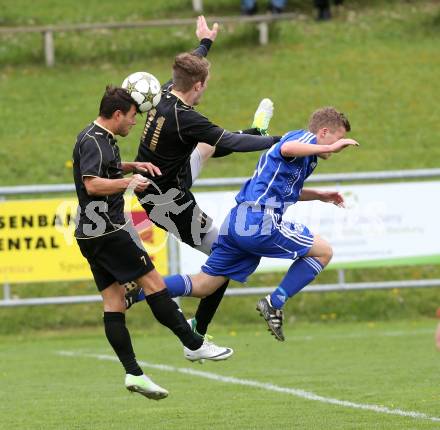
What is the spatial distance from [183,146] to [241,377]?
10.1 ft

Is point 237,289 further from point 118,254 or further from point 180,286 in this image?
point 118,254

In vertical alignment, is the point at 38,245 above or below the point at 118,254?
→ below

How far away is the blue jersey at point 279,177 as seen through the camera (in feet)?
28.9

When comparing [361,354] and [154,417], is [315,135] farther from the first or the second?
[361,354]

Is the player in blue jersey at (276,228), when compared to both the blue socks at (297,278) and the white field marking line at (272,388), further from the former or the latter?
the white field marking line at (272,388)

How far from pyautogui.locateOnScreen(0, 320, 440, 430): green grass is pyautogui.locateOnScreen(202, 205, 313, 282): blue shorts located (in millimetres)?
1174

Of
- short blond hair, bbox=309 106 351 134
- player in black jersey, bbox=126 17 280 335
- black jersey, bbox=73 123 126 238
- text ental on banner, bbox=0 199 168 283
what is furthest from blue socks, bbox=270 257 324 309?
text ental on banner, bbox=0 199 168 283

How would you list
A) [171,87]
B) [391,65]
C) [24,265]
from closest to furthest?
[171,87] → [24,265] → [391,65]

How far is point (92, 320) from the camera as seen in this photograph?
51.8ft

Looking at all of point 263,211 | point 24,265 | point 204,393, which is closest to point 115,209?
point 263,211

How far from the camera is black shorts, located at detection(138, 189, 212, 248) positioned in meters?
9.44

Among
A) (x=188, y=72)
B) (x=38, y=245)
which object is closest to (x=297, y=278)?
(x=188, y=72)

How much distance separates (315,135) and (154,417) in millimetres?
2576

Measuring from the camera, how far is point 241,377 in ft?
37.0
